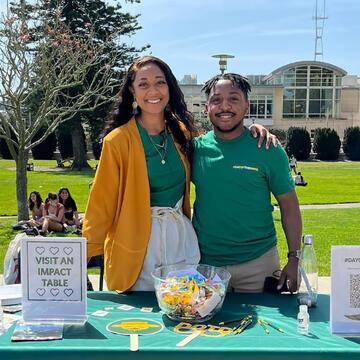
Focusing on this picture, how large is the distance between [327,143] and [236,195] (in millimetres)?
36004

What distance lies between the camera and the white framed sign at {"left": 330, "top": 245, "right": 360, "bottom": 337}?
6.54 feet

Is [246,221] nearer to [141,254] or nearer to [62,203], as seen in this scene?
[141,254]

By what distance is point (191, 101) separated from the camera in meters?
41.7

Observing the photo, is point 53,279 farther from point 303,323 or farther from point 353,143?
point 353,143

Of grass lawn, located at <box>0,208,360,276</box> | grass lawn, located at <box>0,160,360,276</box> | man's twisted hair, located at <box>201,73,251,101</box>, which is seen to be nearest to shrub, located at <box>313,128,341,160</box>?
grass lawn, located at <box>0,160,360,276</box>

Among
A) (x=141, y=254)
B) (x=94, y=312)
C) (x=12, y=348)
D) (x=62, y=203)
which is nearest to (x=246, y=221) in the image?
(x=141, y=254)

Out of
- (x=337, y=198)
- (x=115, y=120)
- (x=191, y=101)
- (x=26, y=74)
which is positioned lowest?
(x=337, y=198)

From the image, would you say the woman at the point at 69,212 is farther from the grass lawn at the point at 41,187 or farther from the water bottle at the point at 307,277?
the water bottle at the point at 307,277

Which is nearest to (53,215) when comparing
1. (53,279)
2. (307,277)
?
(53,279)

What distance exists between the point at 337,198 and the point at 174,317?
48.5 feet

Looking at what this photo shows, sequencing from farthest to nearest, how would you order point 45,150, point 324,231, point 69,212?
1. point 45,150
2. point 69,212
3. point 324,231

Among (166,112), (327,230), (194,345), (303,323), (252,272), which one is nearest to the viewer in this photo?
(194,345)

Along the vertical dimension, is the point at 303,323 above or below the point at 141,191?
below

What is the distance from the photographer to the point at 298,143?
36344mm
